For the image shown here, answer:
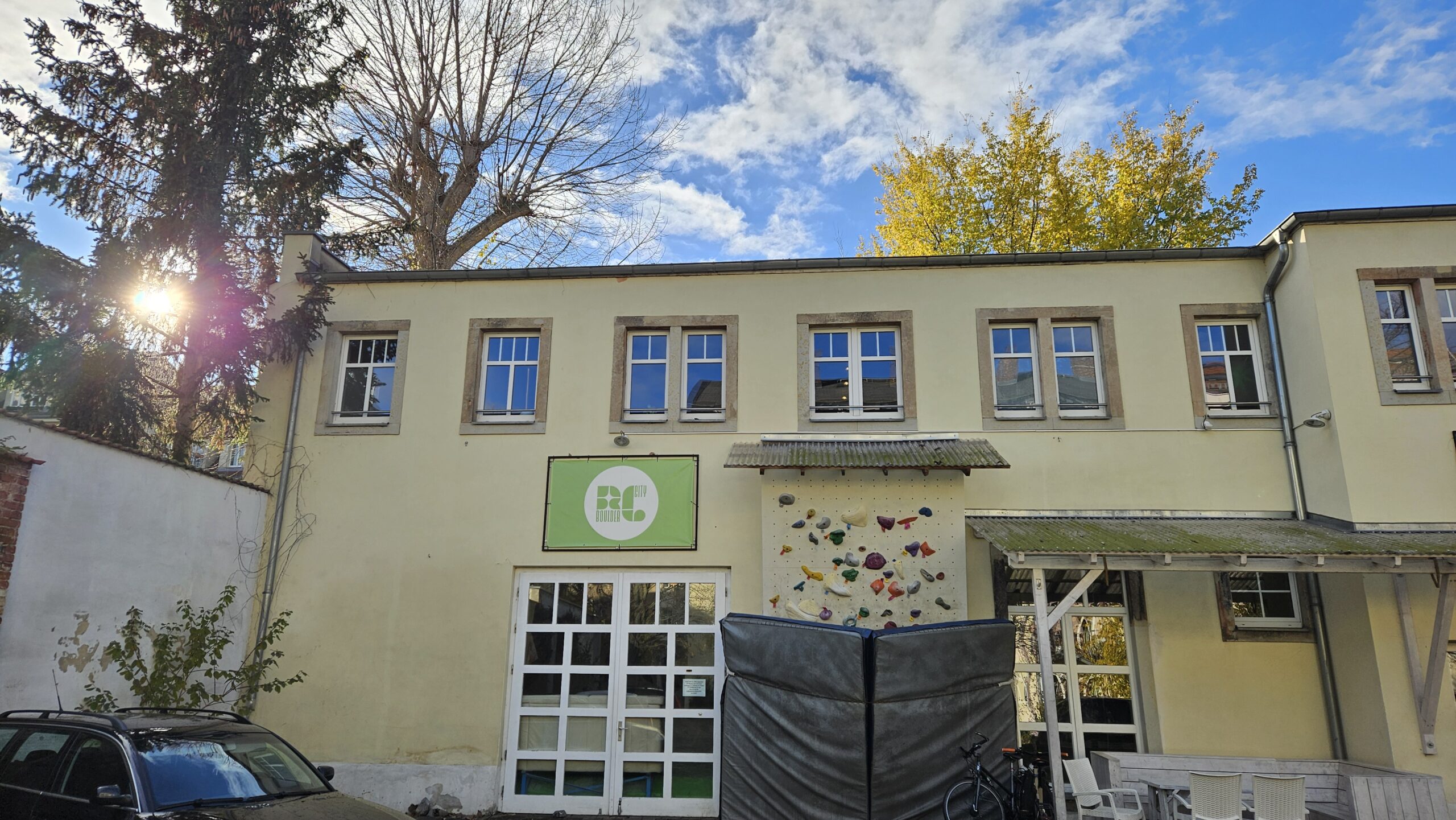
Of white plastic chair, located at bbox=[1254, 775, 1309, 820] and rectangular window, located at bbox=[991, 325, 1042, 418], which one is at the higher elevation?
rectangular window, located at bbox=[991, 325, 1042, 418]

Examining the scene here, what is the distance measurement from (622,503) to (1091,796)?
611 centimetres

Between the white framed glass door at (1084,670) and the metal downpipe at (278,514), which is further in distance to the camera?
the metal downpipe at (278,514)

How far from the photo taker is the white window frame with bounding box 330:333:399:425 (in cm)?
Answer: 1148

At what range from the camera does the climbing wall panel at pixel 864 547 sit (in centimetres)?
989

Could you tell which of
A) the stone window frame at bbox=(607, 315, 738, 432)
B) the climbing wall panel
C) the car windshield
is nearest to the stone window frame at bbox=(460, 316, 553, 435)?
the stone window frame at bbox=(607, 315, 738, 432)

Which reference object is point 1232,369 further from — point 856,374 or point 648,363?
point 648,363

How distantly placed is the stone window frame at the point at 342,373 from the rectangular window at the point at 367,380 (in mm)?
73

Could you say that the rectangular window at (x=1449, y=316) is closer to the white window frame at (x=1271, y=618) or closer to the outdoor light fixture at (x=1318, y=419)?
the outdoor light fixture at (x=1318, y=419)

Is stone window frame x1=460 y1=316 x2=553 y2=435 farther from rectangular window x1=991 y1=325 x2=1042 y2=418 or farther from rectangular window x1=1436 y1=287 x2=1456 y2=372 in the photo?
rectangular window x1=1436 y1=287 x2=1456 y2=372

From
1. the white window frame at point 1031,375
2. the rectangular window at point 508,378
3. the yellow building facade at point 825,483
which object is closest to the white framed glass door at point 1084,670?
the yellow building facade at point 825,483

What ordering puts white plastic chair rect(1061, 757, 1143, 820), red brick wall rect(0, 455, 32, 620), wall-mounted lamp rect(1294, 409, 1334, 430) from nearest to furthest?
red brick wall rect(0, 455, 32, 620) → white plastic chair rect(1061, 757, 1143, 820) → wall-mounted lamp rect(1294, 409, 1334, 430)

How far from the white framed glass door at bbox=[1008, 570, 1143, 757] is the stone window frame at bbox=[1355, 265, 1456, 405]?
375cm

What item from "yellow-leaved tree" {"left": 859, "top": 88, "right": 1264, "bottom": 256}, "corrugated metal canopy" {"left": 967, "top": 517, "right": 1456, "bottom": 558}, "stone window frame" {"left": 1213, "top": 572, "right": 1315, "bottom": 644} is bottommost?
"stone window frame" {"left": 1213, "top": 572, "right": 1315, "bottom": 644}

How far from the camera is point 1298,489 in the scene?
10.1 metres
